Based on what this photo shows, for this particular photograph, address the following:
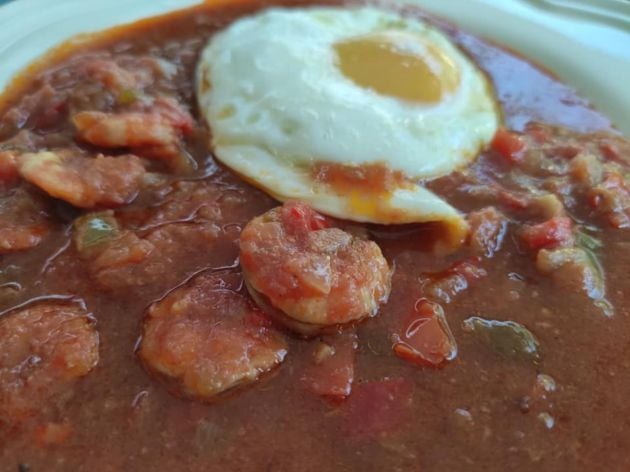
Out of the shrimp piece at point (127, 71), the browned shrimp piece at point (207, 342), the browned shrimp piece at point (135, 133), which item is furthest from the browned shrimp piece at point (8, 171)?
the browned shrimp piece at point (207, 342)

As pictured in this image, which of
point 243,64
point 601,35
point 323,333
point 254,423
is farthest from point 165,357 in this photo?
point 601,35

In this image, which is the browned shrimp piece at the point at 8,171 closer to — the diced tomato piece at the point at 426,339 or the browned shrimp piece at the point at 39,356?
the browned shrimp piece at the point at 39,356

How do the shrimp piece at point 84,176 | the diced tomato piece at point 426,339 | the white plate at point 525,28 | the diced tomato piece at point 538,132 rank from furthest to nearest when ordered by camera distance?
the white plate at point 525,28 < the diced tomato piece at point 538,132 < the shrimp piece at point 84,176 < the diced tomato piece at point 426,339

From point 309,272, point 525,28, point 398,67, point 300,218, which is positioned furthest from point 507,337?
point 525,28

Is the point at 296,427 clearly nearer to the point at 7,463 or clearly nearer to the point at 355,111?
the point at 7,463

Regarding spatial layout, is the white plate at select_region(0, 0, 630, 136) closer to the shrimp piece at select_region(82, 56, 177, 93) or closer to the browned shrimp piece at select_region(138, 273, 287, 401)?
the shrimp piece at select_region(82, 56, 177, 93)

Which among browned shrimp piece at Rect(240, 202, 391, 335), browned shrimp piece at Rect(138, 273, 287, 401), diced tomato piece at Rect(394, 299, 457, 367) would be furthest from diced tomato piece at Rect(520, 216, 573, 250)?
browned shrimp piece at Rect(138, 273, 287, 401)

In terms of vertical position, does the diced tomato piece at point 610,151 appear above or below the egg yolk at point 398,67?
below

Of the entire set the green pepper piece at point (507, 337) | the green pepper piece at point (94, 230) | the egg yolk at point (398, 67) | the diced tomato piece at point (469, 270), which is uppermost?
the egg yolk at point (398, 67)
